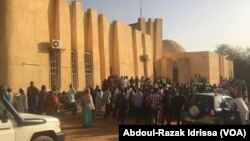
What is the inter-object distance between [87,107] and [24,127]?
784cm

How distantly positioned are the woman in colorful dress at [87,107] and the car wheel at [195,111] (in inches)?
163

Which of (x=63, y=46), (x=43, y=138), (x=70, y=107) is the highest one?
(x=63, y=46)

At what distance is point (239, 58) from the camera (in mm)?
79062

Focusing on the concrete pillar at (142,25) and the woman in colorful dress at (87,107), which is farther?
the concrete pillar at (142,25)

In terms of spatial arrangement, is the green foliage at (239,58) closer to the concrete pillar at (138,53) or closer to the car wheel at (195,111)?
the concrete pillar at (138,53)

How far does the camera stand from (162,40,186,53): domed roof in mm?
45125

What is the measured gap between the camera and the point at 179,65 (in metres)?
40.3

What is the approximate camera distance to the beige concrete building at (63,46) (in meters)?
19.9

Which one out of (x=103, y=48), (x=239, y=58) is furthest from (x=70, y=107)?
(x=239, y=58)

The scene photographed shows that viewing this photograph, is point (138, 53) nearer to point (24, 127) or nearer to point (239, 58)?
point (24, 127)

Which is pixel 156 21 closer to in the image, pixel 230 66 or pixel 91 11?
pixel 91 11

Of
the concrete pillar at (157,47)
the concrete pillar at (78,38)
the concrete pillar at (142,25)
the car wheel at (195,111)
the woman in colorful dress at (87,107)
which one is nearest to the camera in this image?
the car wheel at (195,111)

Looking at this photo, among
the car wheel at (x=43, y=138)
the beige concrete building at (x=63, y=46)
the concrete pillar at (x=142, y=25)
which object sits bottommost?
the car wheel at (x=43, y=138)

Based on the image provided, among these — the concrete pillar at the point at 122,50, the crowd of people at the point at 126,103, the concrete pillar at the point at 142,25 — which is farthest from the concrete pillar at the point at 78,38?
the concrete pillar at the point at 142,25
